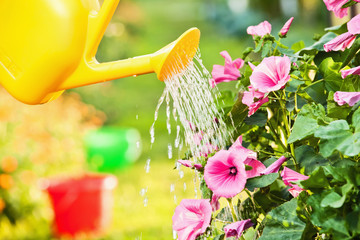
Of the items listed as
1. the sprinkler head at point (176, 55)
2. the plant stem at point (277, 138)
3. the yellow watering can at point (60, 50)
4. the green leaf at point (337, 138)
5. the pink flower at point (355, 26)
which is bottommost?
the plant stem at point (277, 138)

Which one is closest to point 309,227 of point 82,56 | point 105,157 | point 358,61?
point 358,61

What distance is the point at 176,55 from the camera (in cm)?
90

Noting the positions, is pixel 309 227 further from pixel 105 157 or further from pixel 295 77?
pixel 105 157

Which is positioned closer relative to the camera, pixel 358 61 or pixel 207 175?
pixel 207 175

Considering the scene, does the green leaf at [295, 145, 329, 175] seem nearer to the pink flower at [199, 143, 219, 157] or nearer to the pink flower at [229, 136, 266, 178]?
the pink flower at [229, 136, 266, 178]

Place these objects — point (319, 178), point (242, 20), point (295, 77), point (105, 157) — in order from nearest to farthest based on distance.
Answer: point (319, 178) → point (295, 77) → point (105, 157) → point (242, 20)

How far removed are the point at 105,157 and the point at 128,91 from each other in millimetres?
4048

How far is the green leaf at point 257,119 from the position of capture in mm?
961

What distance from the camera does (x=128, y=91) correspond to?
358 inches

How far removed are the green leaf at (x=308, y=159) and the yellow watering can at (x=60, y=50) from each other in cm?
23

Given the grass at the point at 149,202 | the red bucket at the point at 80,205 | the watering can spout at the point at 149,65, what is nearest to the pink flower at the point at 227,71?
the watering can spout at the point at 149,65

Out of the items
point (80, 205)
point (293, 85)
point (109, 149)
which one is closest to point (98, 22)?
point (293, 85)

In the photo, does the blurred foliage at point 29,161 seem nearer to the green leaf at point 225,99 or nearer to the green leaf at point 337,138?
the green leaf at point 225,99

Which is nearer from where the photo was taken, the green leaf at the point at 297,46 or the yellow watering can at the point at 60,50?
the yellow watering can at the point at 60,50
